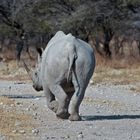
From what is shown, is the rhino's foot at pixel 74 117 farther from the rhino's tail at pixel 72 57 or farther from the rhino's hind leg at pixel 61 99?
the rhino's tail at pixel 72 57

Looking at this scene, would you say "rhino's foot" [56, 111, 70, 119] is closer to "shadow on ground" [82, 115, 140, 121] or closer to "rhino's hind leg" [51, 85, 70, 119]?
"rhino's hind leg" [51, 85, 70, 119]

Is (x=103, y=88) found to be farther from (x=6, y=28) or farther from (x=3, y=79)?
(x=6, y=28)

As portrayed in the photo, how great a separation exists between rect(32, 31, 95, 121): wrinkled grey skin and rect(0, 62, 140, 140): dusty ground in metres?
0.34

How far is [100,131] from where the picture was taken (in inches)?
461

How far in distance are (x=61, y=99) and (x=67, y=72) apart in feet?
1.76

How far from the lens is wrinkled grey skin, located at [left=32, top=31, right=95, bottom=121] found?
1318 centimetres

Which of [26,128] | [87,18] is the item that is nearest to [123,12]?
[87,18]

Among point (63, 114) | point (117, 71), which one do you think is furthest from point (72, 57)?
point (117, 71)

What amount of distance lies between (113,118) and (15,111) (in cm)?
232

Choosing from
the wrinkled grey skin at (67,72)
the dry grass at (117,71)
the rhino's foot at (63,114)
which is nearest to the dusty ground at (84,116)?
the rhino's foot at (63,114)

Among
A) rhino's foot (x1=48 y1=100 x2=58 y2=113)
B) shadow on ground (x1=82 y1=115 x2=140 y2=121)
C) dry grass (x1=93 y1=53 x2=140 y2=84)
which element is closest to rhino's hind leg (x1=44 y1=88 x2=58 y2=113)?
rhino's foot (x1=48 y1=100 x2=58 y2=113)

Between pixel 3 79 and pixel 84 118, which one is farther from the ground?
pixel 84 118

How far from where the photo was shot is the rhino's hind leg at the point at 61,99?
13.3 metres

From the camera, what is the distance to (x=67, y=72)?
13156 mm
